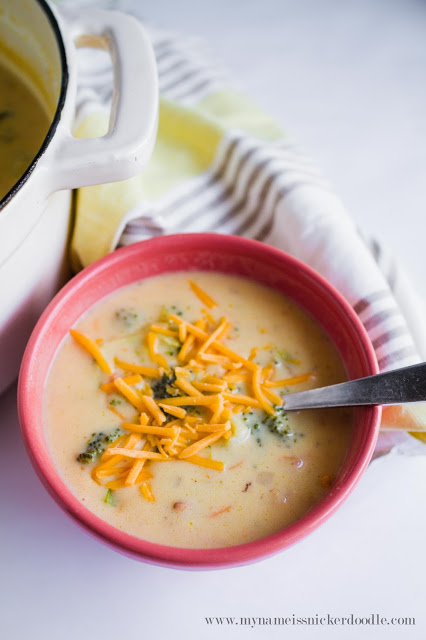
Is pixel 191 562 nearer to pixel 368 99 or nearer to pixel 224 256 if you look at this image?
pixel 224 256

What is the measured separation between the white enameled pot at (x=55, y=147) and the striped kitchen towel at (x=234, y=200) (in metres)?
0.11

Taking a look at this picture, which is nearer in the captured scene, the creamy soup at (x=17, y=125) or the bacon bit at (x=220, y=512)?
the bacon bit at (x=220, y=512)

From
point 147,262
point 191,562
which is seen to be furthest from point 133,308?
point 191,562

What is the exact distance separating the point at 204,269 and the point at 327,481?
424mm

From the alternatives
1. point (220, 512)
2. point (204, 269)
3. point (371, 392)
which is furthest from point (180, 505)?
point (204, 269)

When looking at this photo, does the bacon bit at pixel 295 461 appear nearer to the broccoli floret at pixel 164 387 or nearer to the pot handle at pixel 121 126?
the broccoli floret at pixel 164 387

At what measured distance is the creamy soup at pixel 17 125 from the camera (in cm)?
111

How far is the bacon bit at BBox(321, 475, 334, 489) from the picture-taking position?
98cm

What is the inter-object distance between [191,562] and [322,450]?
262mm

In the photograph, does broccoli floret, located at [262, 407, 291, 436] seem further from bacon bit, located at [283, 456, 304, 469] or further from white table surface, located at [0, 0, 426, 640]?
white table surface, located at [0, 0, 426, 640]

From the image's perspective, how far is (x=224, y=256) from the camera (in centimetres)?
119

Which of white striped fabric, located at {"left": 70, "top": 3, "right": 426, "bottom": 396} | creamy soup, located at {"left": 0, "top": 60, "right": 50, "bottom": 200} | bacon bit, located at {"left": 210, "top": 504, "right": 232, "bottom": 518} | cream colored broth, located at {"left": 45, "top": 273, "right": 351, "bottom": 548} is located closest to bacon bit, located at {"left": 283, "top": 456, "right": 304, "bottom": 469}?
cream colored broth, located at {"left": 45, "top": 273, "right": 351, "bottom": 548}

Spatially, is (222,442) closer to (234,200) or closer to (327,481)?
(327,481)

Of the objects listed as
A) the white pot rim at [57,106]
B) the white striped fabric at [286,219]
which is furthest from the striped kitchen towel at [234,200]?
the white pot rim at [57,106]
